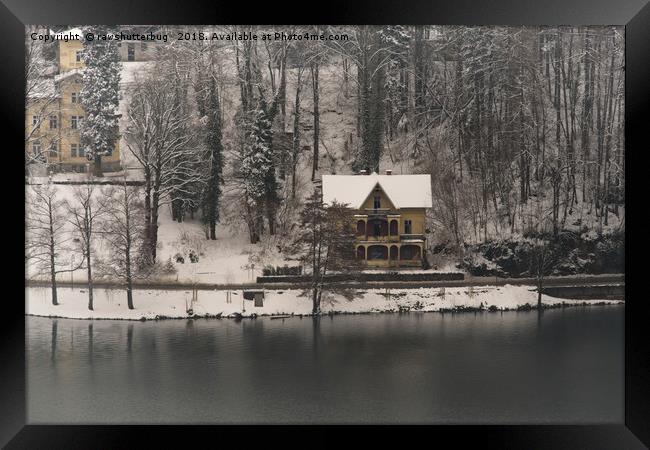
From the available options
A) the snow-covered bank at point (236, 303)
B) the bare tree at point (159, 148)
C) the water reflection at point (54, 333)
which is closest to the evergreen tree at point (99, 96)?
the bare tree at point (159, 148)

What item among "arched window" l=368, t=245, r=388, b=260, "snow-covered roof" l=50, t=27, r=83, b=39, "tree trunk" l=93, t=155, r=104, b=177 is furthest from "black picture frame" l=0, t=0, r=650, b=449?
"arched window" l=368, t=245, r=388, b=260

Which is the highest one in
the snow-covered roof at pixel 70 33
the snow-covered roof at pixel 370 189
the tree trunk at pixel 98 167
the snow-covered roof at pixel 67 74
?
the snow-covered roof at pixel 70 33

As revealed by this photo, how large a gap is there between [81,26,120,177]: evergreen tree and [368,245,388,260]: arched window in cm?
266

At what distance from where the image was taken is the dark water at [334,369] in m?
6.33

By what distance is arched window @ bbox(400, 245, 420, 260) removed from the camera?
6.71 metres

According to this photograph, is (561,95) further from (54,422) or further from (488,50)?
(54,422)

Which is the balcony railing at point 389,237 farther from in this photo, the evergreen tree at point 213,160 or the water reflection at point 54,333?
the water reflection at point 54,333

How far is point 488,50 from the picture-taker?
22.1 ft

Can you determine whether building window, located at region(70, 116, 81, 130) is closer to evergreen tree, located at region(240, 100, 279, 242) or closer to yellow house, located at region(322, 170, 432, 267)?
evergreen tree, located at region(240, 100, 279, 242)
